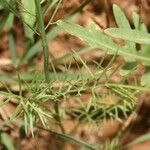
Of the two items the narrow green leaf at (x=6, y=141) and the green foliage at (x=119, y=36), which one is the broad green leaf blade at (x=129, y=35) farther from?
the narrow green leaf at (x=6, y=141)

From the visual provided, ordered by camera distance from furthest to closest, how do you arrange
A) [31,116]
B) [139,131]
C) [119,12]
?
1. [139,131]
2. [119,12]
3. [31,116]

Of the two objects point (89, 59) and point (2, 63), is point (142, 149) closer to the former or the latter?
point (89, 59)

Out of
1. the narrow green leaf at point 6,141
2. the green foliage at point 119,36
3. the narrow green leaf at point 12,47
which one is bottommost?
the narrow green leaf at point 6,141

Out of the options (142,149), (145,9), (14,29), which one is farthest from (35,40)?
(142,149)

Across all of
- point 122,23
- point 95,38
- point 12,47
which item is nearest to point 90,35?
point 95,38

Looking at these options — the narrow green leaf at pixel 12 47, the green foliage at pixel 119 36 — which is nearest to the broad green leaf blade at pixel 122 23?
the green foliage at pixel 119 36

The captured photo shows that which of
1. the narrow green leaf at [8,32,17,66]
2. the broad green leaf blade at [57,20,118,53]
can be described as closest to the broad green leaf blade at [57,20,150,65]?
the broad green leaf blade at [57,20,118,53]
